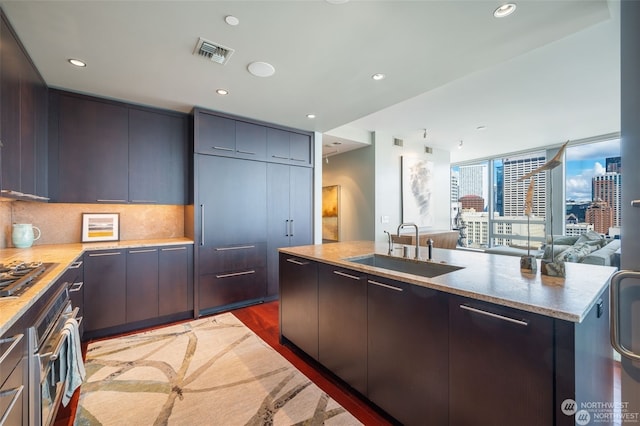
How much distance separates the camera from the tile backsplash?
9.02ft

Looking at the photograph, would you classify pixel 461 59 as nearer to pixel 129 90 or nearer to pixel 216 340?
pixel 129 90

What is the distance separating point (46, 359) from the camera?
133 centimetres

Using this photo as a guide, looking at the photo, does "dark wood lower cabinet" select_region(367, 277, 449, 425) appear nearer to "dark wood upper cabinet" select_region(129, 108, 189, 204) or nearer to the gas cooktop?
the gas cooktop

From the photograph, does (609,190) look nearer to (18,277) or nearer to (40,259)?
(18,277)

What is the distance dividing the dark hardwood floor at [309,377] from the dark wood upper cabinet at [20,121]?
1521 millimetres

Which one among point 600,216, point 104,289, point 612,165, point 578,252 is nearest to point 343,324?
point 104,289

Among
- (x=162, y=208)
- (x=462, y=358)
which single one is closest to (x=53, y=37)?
(x=162, y=208)

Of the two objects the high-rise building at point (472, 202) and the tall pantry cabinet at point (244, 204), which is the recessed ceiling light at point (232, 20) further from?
the high-rise building at point (472, 202)

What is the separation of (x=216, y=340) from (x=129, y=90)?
2724 mm

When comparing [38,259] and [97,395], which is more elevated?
[38,259]

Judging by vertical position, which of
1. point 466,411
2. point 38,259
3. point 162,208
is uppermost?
point 162,208

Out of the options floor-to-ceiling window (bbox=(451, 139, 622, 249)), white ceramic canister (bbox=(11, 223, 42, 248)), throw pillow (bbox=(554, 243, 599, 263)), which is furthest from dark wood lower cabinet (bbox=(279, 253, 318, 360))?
floor-to-ceiling window (bbox=(451, 139, 622, 249))

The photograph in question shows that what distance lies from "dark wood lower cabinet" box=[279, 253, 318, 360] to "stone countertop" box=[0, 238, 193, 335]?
149cm

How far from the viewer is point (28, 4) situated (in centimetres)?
161
